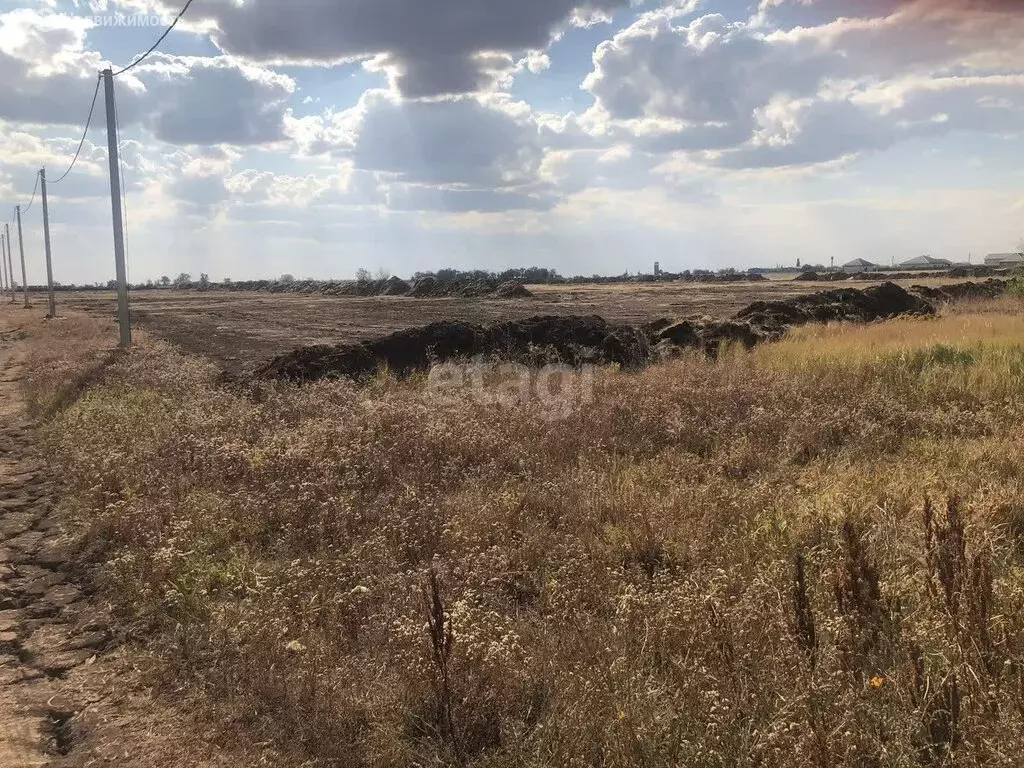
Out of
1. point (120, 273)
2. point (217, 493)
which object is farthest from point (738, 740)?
point (120, 273)

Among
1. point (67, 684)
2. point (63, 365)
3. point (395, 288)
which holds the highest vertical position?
point (395, 288)

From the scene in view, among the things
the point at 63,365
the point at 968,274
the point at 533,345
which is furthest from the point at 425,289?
the point at 533,345

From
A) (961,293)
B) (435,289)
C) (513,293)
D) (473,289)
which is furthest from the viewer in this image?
(435,289)

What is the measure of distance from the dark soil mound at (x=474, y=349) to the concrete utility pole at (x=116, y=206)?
844 centimetres

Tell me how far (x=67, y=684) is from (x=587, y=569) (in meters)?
3.47

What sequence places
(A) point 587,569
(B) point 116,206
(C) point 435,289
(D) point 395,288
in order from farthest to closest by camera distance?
(D) point 395,288
(C) point 435,289
(B) point 116,206
(A) point 587,569

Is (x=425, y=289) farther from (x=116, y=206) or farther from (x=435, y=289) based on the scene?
(x=116, y=206)

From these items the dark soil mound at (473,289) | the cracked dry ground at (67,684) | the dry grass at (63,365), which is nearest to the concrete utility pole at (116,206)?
the dry grass at (63,365)

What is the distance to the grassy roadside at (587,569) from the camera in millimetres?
3211

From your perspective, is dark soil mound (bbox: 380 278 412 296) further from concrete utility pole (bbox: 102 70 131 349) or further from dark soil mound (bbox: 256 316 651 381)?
dark soil mound (bbox: 256 316 651 381)

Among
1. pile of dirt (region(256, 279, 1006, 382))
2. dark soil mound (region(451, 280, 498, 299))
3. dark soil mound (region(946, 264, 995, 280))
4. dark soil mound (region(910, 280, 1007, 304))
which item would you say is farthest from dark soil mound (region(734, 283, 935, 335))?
dark soil mound (region(946, 264, 995, 280))

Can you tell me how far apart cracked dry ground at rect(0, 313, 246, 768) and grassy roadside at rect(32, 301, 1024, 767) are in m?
0.22

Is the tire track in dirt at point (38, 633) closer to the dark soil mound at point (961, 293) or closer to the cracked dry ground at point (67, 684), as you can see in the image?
the cracked dry ground at point (67, 684)

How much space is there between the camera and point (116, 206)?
21234 millimetres
